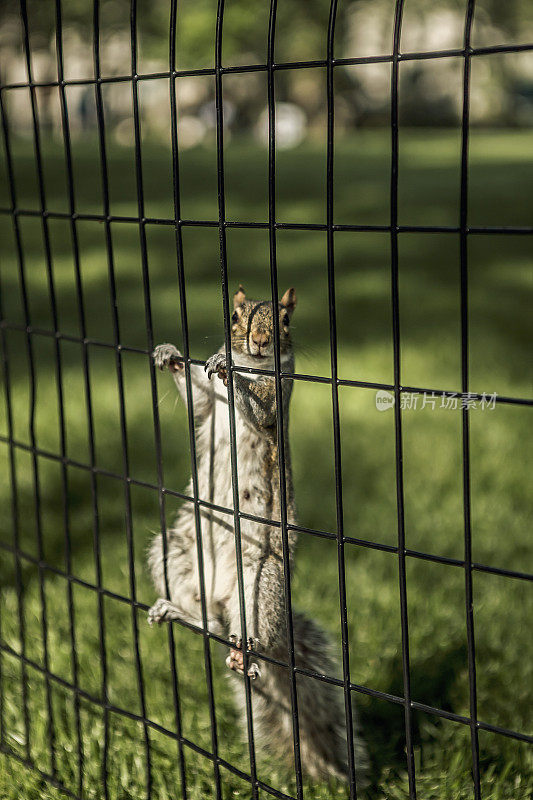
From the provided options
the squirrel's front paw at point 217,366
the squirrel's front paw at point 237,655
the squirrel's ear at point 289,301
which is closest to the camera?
the squirrel's front paw at point 217,366

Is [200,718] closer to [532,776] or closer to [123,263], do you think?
[532,776]

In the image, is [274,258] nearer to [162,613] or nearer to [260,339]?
[260,339]

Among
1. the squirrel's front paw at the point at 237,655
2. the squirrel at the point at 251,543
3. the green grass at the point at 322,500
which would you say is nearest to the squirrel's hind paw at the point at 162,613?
the squirrel at the point at 251,543

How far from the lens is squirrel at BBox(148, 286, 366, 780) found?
192cm

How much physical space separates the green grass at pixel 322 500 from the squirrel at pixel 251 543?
12 centimetres

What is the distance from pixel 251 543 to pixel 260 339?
0.48 m

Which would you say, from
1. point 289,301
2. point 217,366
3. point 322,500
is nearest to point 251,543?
point 217,366

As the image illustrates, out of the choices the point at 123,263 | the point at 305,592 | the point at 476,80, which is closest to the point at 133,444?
the point at 305,592

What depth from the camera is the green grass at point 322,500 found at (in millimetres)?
2484

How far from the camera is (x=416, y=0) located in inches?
698

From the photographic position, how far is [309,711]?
2217 mm

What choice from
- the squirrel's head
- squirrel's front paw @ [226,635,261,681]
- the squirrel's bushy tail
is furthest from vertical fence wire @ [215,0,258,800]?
the squirrel's bushy tail

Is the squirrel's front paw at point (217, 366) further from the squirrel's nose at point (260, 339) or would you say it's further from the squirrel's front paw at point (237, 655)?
the squirrel's front paw at point (237, 655)

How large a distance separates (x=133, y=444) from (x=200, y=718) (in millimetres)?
2765
